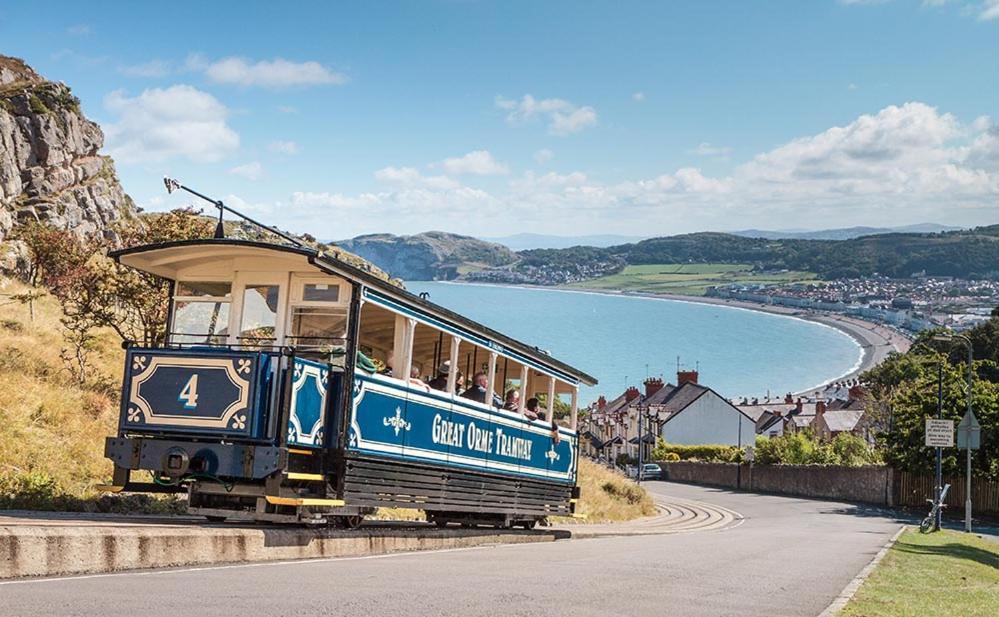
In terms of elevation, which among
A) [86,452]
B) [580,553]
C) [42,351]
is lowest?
[580,553]

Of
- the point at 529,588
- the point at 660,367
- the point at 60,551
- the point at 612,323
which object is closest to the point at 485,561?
the point at 529,588

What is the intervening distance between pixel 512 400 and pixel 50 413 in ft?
25.2

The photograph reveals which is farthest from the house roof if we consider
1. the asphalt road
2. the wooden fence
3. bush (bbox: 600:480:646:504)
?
the asphalt road

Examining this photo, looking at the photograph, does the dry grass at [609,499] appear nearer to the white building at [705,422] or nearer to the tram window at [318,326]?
the tram window at [318,326]

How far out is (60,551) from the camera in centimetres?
953

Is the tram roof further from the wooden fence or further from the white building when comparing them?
A: the white building

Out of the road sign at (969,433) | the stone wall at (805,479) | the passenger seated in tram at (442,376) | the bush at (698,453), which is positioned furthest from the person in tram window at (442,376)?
the bush at (698,453)

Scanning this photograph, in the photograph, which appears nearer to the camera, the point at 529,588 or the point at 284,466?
the point at 529,588

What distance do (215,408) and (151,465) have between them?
0.99m

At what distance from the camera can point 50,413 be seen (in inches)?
714

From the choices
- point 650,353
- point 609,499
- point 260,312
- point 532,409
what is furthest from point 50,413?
point 650,353

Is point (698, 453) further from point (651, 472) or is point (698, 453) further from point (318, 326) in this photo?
point (318, 326)

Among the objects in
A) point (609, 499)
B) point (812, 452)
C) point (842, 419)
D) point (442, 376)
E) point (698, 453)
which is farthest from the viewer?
point (842, 419)

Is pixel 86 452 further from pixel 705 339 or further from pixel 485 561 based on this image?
pixel 705 339
